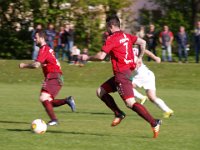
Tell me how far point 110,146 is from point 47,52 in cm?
290

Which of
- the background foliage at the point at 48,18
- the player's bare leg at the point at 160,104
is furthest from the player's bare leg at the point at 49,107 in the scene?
→ the background foliage at the point at 48,18

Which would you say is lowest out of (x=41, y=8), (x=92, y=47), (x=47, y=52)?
(x=92, y=47)

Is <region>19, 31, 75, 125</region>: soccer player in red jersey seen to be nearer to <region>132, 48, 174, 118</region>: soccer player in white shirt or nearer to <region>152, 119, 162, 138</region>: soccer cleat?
<region>152, 119, 162, 138</region>: soccer cleat

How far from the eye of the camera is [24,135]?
11453 millimetres

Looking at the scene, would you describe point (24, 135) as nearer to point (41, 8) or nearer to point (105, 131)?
point (105, 131)

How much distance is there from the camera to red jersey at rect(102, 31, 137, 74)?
11.2 meters

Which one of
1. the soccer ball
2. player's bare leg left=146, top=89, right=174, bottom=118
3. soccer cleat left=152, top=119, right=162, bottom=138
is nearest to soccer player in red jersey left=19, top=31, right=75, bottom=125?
the soccer ball

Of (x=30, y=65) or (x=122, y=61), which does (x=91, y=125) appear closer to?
(x=30, y=65)

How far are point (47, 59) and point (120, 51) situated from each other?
6.11 feet

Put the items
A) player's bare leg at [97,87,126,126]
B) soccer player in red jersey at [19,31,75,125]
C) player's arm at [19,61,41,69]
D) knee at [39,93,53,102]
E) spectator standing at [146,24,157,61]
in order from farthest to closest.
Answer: spectator standing at [146,24,157,61]
knee at [39,93,53,102]
soccer player in red jersey at [19,31,75,125]
player's bare leg at [97,87,126,126]
player's arm at [19,61,41,69]

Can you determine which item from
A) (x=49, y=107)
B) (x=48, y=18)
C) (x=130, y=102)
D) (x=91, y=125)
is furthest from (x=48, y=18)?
(x=130, y=102)

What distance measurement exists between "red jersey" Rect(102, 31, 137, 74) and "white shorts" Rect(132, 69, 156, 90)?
358cm

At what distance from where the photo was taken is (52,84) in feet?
42.4

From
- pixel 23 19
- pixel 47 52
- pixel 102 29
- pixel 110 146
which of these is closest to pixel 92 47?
pixel 102 29
